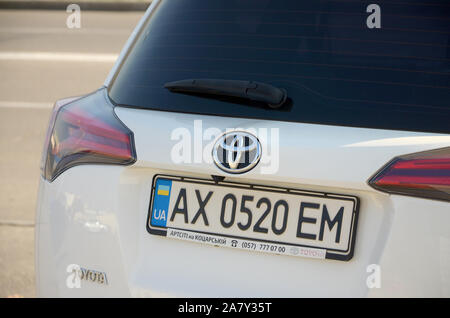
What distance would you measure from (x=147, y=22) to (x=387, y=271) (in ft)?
4.16

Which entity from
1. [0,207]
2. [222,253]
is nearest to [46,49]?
[0,207]

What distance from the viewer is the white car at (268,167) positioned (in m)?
1.88

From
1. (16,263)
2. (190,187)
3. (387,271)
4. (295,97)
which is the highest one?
(295,97)

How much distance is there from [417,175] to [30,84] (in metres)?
8.27

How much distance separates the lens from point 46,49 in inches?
450

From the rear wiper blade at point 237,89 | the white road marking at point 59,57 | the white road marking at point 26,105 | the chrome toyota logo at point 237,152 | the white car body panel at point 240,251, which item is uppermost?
the white road marking at point 59,57

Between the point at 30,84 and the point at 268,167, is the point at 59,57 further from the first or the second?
the point at 268,167

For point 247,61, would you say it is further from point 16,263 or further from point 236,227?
point 16,263

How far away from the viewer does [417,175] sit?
1859mm

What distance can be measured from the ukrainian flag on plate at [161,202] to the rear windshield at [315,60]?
240mm

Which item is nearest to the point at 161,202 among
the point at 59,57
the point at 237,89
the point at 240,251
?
the point at 240,251

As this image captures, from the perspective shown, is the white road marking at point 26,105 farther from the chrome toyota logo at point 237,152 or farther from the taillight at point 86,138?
the chrome toyota logo at point 237,152

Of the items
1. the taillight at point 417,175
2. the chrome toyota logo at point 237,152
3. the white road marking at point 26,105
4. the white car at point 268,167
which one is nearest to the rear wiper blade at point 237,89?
the white car at point 268,167

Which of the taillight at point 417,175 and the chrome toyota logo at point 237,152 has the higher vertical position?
the chrome toyota logo at point 237,152
